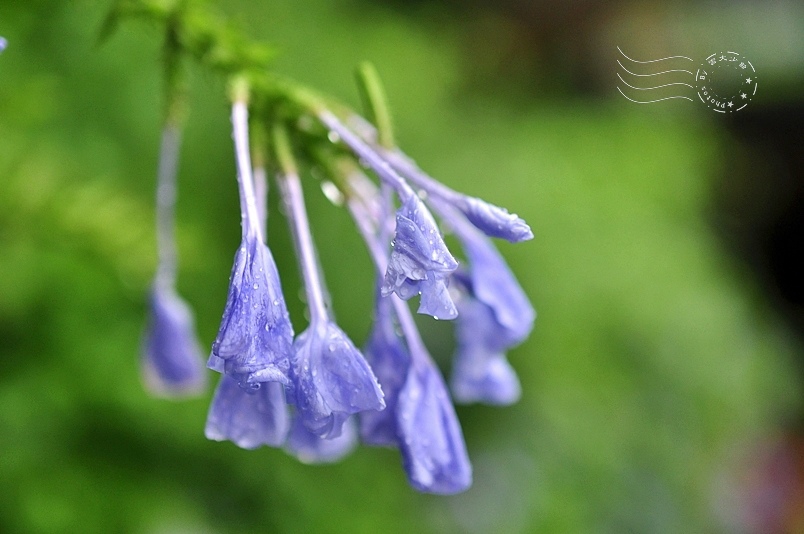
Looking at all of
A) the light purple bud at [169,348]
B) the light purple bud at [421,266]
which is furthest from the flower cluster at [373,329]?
the light purple bud at [169,348]

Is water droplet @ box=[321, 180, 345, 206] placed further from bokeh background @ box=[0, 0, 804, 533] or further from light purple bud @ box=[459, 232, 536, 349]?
bokeh background @ box=[0, 0, 804, 533]

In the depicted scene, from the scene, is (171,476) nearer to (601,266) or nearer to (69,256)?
(69,256)

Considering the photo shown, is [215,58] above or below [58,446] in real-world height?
above

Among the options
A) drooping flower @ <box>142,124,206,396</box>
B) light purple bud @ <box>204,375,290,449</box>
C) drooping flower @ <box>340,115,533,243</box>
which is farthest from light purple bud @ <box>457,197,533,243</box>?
drooping flower @ <box>142,124,206,396</box>

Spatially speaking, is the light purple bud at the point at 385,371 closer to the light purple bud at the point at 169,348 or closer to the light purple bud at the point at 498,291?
the light purple bud at the point at 498,291

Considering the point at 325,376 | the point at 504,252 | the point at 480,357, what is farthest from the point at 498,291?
the point at 504,252

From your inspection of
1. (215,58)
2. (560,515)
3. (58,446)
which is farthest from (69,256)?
(560,515)

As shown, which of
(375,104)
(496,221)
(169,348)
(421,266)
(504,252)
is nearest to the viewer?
(421,266)

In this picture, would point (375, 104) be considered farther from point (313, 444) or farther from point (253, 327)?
point (313, 444)
